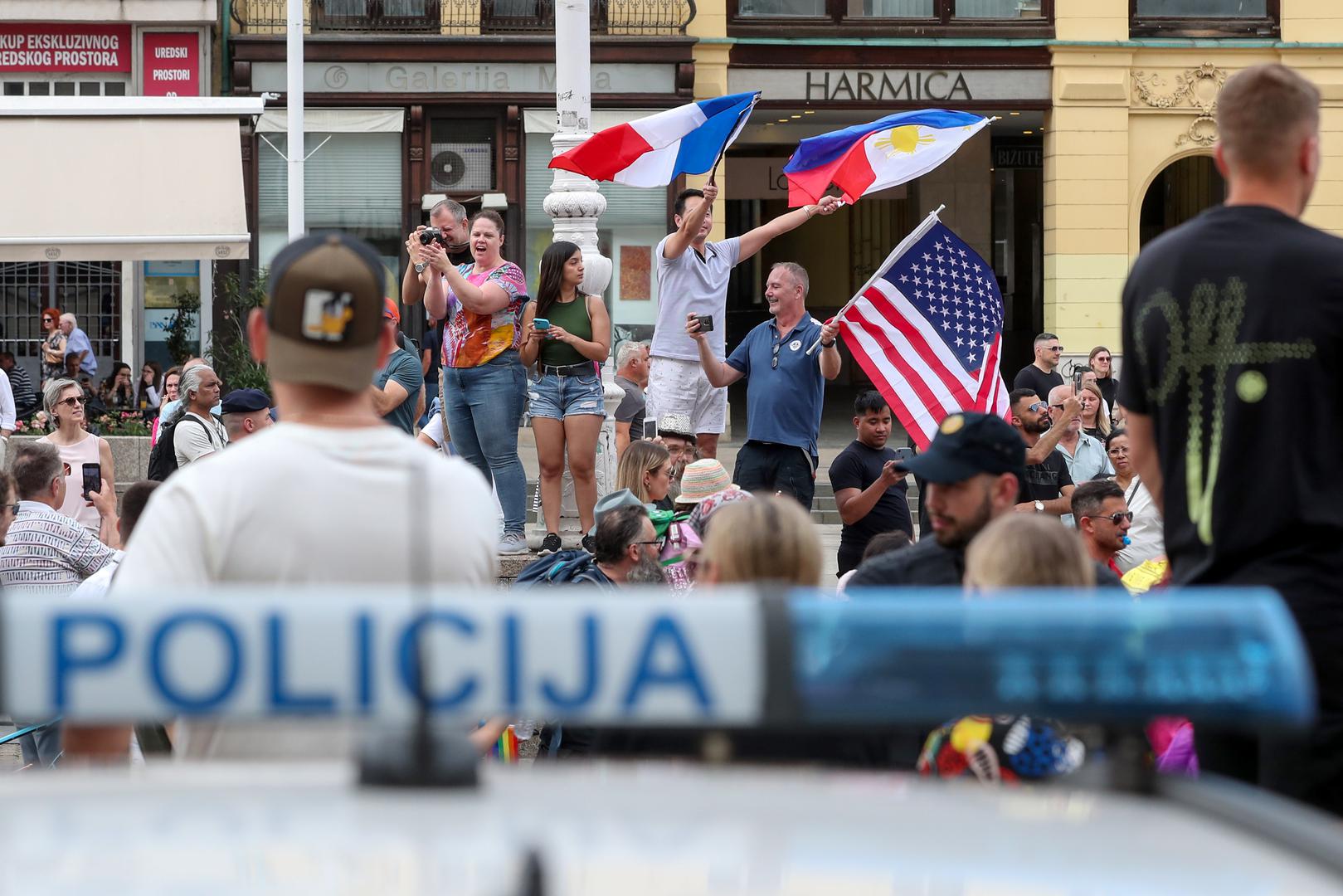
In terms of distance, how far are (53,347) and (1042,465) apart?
14.6 m

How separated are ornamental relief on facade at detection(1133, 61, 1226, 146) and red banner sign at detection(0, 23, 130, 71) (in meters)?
13.8

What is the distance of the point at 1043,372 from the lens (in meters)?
14.9

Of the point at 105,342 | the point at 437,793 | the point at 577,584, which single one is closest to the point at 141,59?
the point at 105,342

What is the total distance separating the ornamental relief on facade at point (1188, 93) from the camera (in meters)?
25.9

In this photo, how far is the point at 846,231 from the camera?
33469 mm

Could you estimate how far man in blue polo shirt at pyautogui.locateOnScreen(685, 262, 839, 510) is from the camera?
923 cm

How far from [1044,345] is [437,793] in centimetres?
1381

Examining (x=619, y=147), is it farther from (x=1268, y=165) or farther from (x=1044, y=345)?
(x=1268, y=165)

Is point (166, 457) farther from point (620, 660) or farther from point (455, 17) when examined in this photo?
point (455, 17)

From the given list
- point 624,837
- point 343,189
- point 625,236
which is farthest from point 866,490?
point 343,189

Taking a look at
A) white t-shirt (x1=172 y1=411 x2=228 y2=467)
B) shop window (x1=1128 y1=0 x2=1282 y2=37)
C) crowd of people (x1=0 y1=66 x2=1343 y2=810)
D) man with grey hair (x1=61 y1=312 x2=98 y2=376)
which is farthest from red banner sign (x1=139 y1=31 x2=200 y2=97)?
crowd of people (x1=0 y1=66 x2=1343 y2=810)

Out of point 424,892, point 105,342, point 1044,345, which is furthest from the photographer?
point 105,342

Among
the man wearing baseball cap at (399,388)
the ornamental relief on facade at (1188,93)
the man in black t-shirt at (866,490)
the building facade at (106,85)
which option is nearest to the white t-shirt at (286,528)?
the man in black t-shirt at (866,490)

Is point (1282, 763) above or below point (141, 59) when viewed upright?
below
